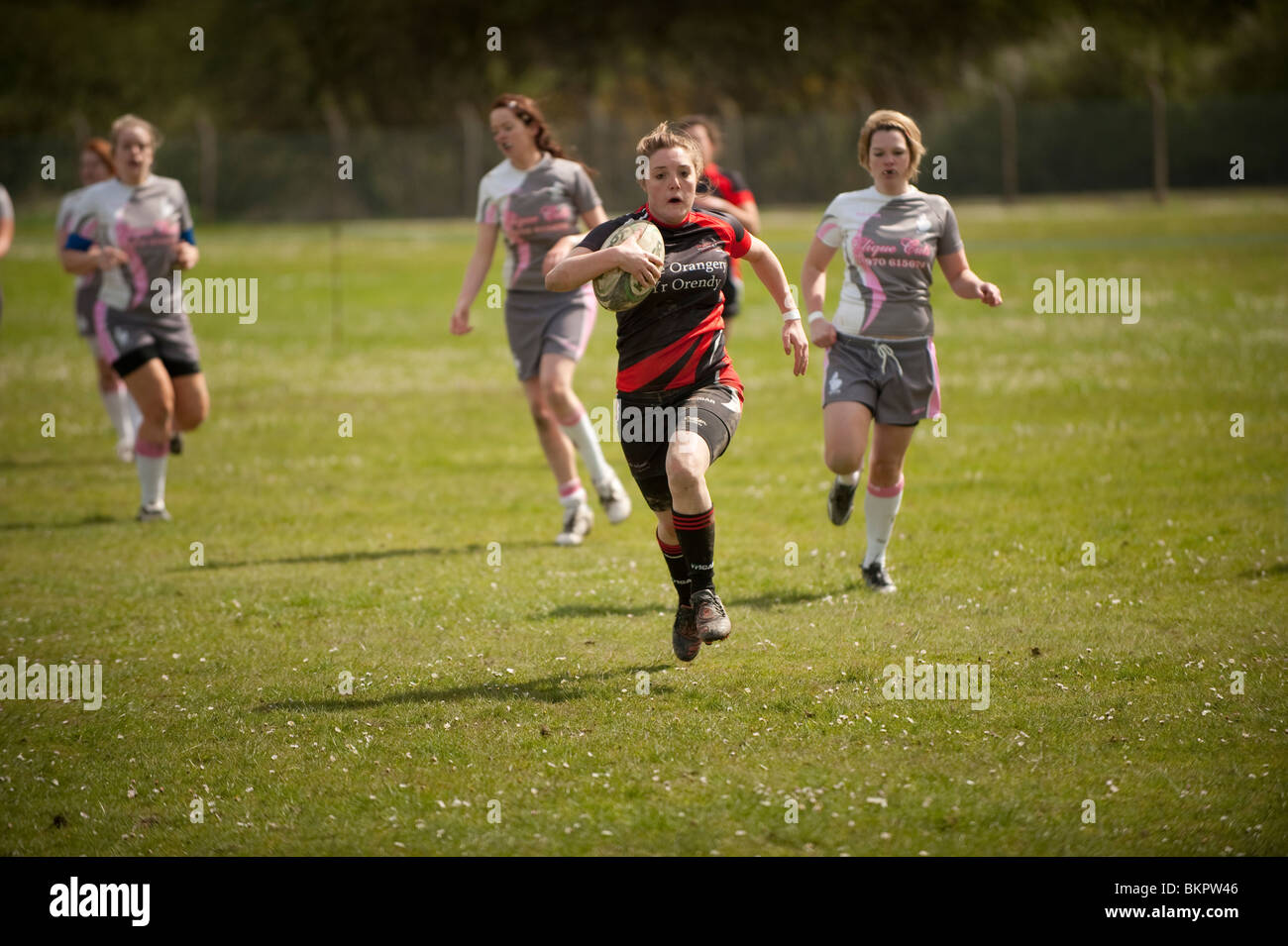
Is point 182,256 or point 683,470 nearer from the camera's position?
→ point 683,470

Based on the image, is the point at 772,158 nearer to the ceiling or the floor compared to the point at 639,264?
nearer to the ceiling

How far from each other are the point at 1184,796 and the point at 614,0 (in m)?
51.0

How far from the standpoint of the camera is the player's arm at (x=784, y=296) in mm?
6480

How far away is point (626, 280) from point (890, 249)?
80.3 inches

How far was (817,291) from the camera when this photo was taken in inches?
301

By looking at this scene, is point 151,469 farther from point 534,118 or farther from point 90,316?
point 90,316

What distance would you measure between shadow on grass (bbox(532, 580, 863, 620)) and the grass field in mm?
31

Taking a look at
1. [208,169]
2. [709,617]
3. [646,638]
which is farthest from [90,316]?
[208,169]

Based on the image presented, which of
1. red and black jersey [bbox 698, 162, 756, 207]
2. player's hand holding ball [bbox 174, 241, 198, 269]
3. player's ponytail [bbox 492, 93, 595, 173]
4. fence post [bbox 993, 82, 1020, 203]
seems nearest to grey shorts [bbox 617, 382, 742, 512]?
player's ponytail [bbox 492, 93, 595, 173]

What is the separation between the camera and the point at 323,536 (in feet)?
32.9

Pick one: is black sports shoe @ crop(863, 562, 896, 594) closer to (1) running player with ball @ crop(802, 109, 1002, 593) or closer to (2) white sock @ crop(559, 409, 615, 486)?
(1) running player with ball @ crop(802, 109, 1002, 593)

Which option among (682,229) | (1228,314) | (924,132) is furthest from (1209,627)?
(924,132)

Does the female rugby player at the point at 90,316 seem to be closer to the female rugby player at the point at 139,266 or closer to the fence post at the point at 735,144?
the female rugby player at the point at 139,266

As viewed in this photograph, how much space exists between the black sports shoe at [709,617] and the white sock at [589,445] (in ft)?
11.3
